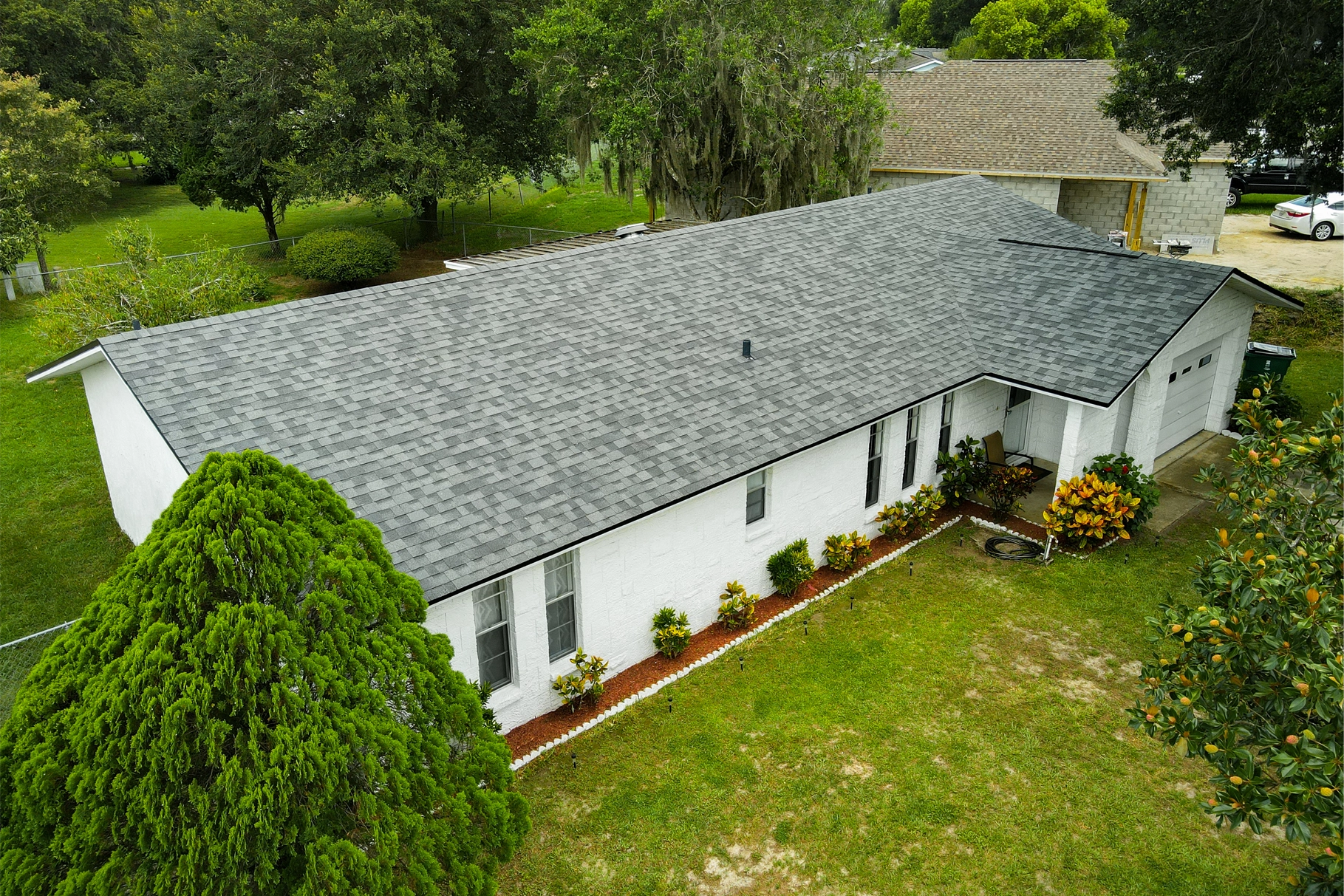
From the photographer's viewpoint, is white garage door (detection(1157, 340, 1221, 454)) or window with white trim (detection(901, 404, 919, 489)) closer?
window with white trim (detection(901, 404, 919, 489))

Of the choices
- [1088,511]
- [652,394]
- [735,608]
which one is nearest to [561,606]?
[735,608]

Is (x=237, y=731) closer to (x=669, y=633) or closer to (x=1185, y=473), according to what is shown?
(x=669, y=633)

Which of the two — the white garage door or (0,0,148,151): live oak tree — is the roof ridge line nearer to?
the white garage door

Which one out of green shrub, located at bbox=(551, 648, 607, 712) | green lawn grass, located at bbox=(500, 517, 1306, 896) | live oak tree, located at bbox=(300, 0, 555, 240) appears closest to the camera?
green lawn grass, located at bbox=(500, 517, 1306, 896)

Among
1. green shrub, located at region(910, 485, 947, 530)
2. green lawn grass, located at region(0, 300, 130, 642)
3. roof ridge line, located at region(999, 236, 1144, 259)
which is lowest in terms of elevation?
green lawn grass, located at region(0, 300, 130, 642)

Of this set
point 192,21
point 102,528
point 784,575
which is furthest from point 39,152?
point 784,575

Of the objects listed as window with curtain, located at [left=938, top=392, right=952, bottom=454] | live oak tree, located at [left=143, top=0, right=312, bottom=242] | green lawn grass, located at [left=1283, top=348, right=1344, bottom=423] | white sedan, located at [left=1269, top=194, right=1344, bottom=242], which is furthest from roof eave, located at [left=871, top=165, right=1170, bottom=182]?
live oak tree, located at [left=143, top=0, right=312, bottom=242]
